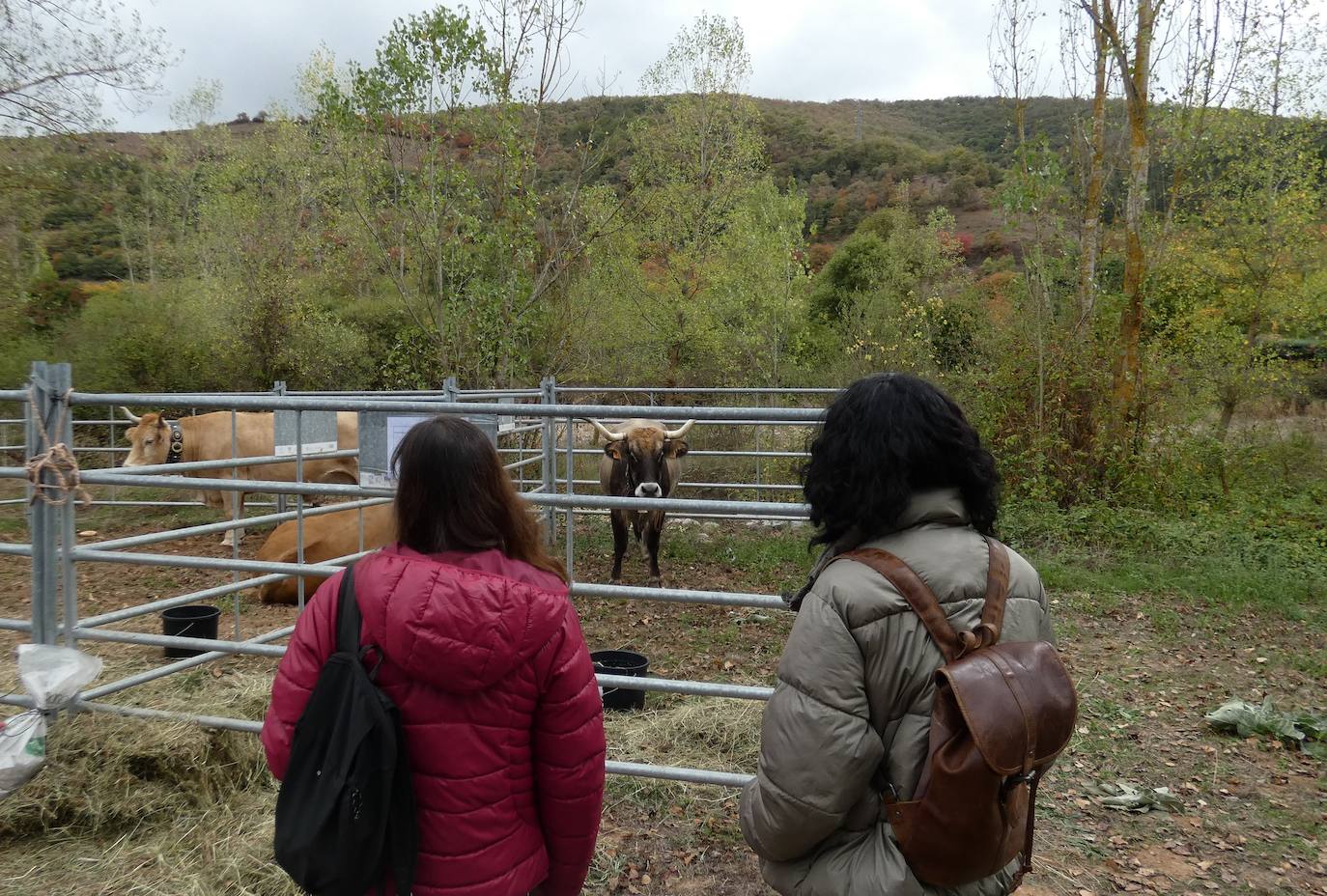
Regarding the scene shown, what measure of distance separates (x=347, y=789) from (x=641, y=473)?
264 inches

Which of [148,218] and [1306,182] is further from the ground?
[148,218]

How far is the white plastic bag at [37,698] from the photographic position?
124 inches

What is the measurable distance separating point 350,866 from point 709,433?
1125 cm

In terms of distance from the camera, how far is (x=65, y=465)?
3.42 m

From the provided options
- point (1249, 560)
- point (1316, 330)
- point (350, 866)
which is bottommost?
point (1249, 560)

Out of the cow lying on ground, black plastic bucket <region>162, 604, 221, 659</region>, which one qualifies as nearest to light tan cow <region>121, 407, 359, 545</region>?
the cow lying on ground

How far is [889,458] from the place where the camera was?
63.9 inches

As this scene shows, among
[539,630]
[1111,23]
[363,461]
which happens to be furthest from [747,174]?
[539,630]

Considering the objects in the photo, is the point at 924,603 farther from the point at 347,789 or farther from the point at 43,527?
the point at 43,527

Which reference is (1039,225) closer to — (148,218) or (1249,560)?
(1249,560)

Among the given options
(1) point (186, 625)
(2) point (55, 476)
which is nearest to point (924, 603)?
(2) point (55, 476)

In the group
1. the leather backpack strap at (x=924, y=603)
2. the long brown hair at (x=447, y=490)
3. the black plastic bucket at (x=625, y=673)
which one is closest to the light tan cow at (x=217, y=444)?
the black plastic bucket at (x=625, y=673)

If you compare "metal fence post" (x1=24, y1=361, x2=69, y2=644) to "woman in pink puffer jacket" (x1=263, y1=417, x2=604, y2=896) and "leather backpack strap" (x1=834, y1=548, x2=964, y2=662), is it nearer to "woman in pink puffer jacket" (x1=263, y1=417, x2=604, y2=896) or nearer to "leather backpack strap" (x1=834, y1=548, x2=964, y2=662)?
"woman in pink puffer jacket" (x1=263, y1=417, x2=604, y2=896)

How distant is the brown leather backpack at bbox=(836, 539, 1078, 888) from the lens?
4.72ft
